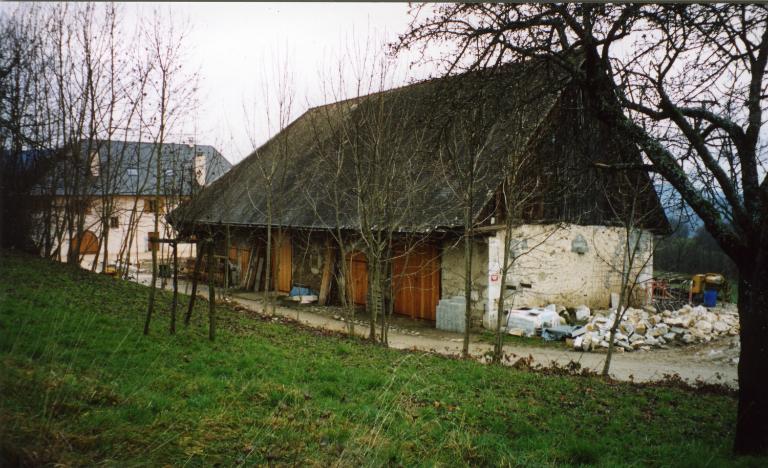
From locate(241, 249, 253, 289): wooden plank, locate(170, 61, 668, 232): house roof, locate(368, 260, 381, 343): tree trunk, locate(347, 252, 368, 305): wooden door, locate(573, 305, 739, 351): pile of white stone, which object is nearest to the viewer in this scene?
locate(170, 61, 668, 232): house roof

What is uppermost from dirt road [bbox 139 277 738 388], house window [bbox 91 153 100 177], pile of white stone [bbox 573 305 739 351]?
house window [bbox 91 153 100 177]

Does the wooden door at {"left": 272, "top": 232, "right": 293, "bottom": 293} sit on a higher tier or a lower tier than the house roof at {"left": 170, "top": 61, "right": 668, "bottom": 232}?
lower

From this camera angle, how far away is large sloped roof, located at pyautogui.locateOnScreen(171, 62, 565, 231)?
5.83 metres

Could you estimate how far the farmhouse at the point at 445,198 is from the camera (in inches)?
253

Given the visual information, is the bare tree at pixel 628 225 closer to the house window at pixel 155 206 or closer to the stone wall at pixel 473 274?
the stone wall at pixel 473 274

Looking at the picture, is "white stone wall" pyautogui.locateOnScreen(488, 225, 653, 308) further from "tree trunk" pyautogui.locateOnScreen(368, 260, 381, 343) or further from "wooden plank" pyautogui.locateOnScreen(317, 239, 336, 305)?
"wooden plank" pyautogui.locateOnScreen(317, 239, 336, 305)

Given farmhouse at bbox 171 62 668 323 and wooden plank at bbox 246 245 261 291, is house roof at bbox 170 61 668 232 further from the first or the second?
wooden plank at bbox 246 245 261 291

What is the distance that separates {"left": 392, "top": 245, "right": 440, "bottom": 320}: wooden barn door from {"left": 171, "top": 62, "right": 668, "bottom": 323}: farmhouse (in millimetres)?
45

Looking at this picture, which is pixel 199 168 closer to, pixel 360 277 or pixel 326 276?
pixel 326 276

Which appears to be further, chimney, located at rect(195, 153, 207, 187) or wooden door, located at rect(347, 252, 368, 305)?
chimney, located at rect(195, 153, 207, 187)

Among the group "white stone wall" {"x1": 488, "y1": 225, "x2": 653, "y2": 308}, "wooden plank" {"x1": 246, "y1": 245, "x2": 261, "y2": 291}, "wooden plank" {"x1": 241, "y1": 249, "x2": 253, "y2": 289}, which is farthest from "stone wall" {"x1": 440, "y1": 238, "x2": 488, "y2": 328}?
"wooden plank" {"x1": 241, "y1": 249, "x2": 253, "y2": 289}

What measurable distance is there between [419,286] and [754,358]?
9.31 meters

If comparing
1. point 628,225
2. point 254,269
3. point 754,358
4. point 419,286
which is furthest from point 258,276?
point 754,358

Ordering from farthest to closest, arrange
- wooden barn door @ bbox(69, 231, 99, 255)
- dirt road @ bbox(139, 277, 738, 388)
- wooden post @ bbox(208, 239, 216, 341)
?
1. wooden barn door @ bbox(69, 231, 99, 255)
2. dirt road @ bbox(139, 277, 738, 388)
3. wooden post @ bbox(208, 239, 216, 341)
